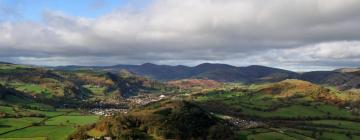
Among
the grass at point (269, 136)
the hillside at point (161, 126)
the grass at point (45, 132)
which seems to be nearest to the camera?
the hillside at point (161, 126)

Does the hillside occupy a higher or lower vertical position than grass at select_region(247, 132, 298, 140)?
higher

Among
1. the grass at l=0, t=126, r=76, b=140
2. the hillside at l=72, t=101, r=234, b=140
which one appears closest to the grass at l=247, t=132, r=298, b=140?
the hillside at l=72, t=101, r=234, b=140

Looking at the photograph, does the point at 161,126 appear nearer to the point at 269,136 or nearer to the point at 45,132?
the point at 45,132

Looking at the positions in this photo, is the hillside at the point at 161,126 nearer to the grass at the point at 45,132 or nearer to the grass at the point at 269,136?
the grass at the point at 45,132

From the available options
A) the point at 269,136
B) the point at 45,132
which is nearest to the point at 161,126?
the point at 45,132

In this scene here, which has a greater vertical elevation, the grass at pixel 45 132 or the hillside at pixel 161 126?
the hillside at pixel 161 126

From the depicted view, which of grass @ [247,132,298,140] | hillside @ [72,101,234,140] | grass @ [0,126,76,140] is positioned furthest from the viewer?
grass @ [247,132,298,140]

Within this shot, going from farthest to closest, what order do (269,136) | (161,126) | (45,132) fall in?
1. (269,136)
2. (45,132)
3. (161,126)

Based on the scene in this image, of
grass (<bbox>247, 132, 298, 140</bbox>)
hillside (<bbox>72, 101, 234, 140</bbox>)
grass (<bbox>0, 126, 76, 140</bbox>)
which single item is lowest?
grass (<bbox>247, 132, 298, 140</bbox>)

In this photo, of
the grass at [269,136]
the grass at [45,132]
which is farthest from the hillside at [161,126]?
the grass at [269,136]

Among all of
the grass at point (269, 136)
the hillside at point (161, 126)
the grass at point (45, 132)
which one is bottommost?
the grass at point (269, 136)

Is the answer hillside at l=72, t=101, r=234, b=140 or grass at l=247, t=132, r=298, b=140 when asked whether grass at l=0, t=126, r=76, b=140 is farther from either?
grass at l=247, t=132, r=298, b=140

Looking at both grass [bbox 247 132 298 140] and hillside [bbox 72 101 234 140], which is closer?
hillside [bbox 72 101 234 140]
